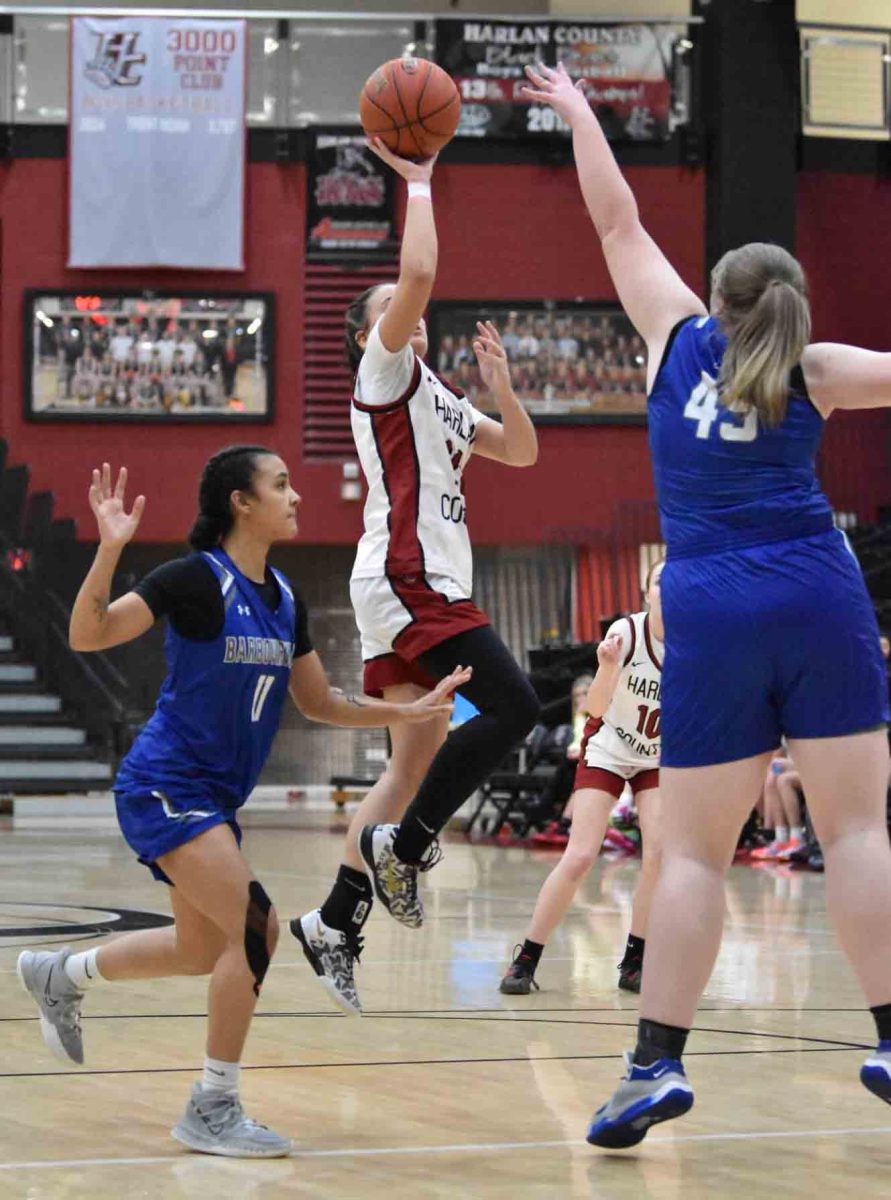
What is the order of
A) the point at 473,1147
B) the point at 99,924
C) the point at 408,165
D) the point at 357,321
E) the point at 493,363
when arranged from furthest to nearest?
the point at 99,924
the point at 493,363
the point at 357,321
the point at 408,165
the point at 473,1147

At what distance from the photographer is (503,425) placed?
5324mm

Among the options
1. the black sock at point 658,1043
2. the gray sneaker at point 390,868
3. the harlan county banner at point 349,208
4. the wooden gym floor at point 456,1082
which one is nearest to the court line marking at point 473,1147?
the wooden gym floor at point 456,1082

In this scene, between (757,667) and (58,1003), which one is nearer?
(757,667)

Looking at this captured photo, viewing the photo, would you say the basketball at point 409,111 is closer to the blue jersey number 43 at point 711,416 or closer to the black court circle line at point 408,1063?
the blue jersey number 43 at point 711,416

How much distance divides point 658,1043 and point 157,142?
1605cm

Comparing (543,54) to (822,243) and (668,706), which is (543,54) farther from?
(668,706)

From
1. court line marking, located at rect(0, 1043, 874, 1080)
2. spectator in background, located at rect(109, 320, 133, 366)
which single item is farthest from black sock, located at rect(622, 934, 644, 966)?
spectator in background, located at rect(109, 320, 133, 366)

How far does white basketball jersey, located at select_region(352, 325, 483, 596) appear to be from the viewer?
479cm

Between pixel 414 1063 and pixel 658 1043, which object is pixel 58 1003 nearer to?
pixel 414 1063

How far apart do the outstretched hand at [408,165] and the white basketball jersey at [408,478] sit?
1.39 feet

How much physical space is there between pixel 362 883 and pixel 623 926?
375cm

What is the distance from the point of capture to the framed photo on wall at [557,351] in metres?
18.8

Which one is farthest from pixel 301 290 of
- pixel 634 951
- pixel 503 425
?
pixel 503 425

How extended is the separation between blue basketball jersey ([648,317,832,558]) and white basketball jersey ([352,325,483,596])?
118 centimetres
